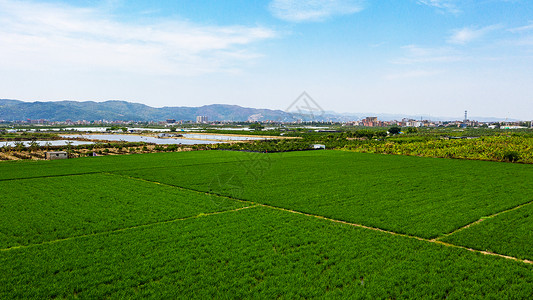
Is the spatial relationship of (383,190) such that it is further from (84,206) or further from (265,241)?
(84,206)

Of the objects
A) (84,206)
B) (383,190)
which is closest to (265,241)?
(84,206)

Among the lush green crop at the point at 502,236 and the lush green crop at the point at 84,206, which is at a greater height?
the lush green crop at the point at 502,236

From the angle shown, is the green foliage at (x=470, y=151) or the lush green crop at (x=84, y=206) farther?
the green foliage at (x=470, y=151)

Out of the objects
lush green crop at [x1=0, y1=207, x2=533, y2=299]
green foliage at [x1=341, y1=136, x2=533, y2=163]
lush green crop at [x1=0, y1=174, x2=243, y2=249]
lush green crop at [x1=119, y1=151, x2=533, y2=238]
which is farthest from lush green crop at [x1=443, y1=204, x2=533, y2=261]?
green foliage at [x1=341, y1=136, x2=533, y2=163]

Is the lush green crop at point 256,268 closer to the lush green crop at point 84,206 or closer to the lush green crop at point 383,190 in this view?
the lush green crop at point 84,206

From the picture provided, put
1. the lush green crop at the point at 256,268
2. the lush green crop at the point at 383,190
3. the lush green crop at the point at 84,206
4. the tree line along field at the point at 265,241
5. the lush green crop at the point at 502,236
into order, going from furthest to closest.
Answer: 1. the lush green crop at the point at 383,190
2. the lush green crop at the point at 84,206
3. the lush green crop at the point at 502,236
4. the tree line along field at the point at 265,241
5. the lush green crop at the point at 256,268

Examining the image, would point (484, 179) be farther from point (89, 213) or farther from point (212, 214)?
point (89, 213)

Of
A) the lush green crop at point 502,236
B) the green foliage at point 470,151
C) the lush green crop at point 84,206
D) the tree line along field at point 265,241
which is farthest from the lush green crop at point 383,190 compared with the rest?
the green foliage at point 470,151
